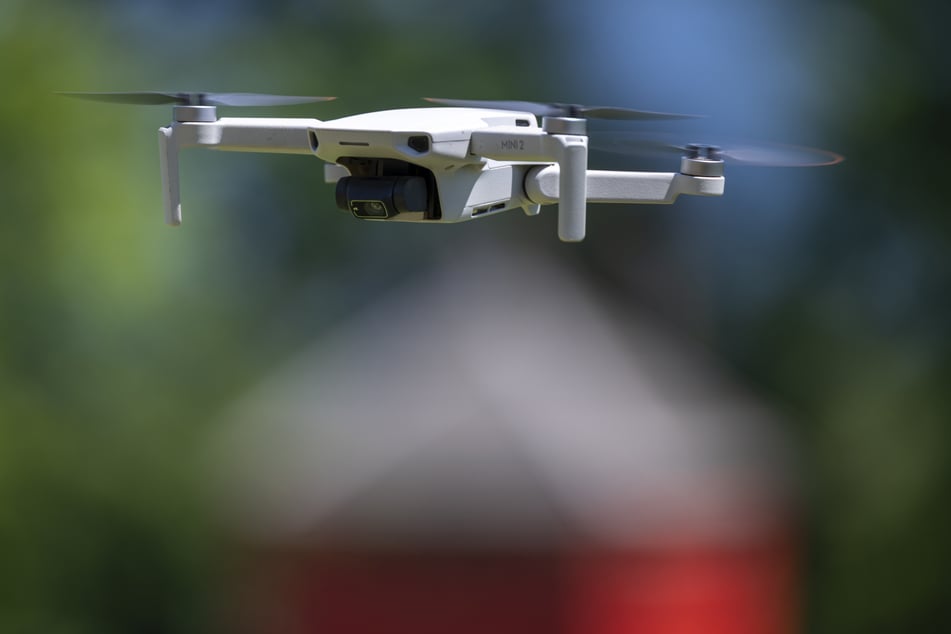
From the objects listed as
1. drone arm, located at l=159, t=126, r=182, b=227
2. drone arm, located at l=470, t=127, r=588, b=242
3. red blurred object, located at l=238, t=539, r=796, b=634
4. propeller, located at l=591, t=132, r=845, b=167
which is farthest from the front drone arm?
red blurred object, located at l=238, t=539, r=796, b=634

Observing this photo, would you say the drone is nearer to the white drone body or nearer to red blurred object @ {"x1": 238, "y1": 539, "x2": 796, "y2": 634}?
the white drone body

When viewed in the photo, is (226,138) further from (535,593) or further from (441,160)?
(535,593)

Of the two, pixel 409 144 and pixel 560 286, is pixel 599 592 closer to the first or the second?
pixel 560 286

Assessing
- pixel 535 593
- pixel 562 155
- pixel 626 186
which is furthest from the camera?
pixel 535 593

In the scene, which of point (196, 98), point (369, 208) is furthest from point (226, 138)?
point (369, 208)

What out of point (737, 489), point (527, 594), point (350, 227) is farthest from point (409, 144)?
point (350, 227)

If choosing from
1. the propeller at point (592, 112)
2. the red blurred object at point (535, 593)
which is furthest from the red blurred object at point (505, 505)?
the propeller at point (592, 112)

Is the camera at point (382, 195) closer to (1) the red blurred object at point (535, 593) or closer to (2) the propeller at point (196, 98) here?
(2) the propeller at point (196, 98)
